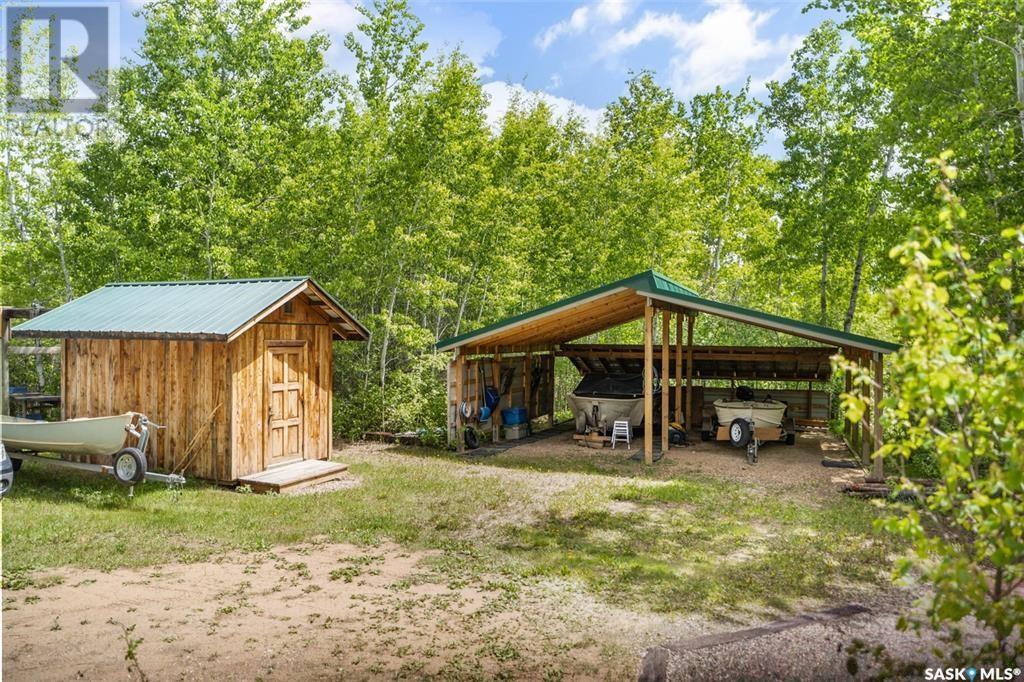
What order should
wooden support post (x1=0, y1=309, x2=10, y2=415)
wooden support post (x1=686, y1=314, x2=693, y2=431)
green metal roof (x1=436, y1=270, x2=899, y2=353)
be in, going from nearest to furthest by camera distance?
green metal roof (x1=436, y1=270, x2=899, y2=353) < wooden support post (x1=0, y1=309, x2=10, y2=415) < wooden support post (x1=686, y1=314, x2=693, y2=431)

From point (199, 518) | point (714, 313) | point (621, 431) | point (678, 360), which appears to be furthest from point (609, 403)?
point (199, 518)

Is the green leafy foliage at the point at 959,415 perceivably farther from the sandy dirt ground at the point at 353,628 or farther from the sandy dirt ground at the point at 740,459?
the sandy dirt ground at the point at 740,459

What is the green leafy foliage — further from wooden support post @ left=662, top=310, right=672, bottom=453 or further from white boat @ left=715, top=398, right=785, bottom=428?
white boat @ left=715, top=398, right=785, bottom=428

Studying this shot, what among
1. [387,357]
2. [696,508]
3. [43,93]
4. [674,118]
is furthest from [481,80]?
[696,508]

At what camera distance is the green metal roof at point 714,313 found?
11344 mm

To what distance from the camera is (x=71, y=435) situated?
9.99 meters

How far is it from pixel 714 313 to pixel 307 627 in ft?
30.1

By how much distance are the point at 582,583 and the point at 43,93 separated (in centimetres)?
2190

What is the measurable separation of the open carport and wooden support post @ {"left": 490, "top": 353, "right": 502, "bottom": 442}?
24 mm

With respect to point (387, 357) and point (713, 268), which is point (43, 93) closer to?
point (387, 357)

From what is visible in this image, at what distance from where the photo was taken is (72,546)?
7.47 metres

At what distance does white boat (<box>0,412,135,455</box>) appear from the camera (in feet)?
31.7

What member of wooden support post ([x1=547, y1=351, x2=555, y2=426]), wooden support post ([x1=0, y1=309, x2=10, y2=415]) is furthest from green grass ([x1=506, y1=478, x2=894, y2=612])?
wooden support post ([x1=0, y1=309, x2=10, y2=415])

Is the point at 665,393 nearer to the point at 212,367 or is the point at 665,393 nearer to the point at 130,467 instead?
the point at 212,367
